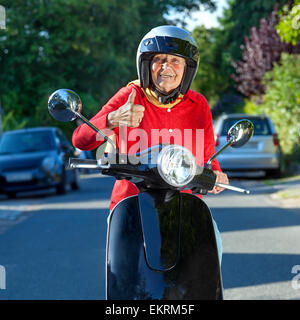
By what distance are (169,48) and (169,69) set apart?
0.13 metres

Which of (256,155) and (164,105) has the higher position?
(164,105)

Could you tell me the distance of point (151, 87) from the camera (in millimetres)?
3510

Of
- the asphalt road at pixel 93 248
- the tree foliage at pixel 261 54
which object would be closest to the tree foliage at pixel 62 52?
the tree foliage at pixel 261 54

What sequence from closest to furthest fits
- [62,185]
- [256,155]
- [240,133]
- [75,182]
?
1. [240,133]
2. [62,185]
3. [75,182]
4. [256,155]

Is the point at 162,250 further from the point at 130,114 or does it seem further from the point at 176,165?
the point at 130,114

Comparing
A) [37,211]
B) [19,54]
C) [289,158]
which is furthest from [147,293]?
[19,54]

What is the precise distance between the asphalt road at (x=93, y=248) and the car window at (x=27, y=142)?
9.12 ft

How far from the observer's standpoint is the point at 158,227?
3100 millimetres

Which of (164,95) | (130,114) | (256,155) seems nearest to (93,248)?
(164,95)

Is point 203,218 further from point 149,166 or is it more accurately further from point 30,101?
point 30,101

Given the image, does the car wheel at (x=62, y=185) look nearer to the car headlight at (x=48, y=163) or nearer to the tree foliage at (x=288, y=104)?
the car headlight at (x=48, y=163)

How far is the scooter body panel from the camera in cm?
302

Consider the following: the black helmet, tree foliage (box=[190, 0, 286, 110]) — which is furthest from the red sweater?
tree foliage (box=[190, 0, 286, 110])
